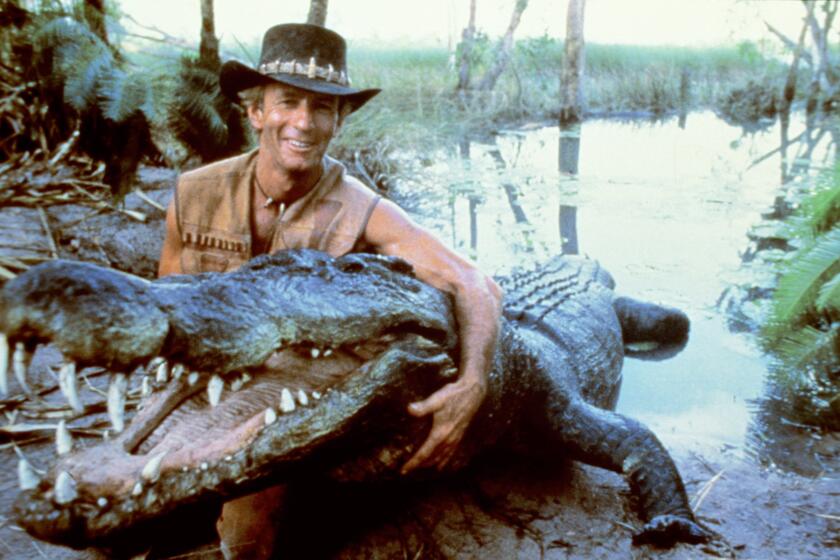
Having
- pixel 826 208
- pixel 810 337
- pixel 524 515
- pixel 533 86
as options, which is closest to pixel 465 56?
pixel 533 86

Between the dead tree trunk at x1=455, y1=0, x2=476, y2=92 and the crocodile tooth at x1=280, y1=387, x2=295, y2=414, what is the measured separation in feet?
53.6

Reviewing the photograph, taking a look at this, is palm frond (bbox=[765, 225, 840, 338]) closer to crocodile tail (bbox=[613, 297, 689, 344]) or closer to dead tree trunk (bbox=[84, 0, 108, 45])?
crocodile tail (bbox=[613, 297, 689, 344])

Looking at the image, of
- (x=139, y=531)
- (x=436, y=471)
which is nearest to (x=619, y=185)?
(x=436, y=471)

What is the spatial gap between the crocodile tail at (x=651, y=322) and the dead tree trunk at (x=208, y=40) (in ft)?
13.1

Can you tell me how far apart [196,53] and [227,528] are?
16.1 ft

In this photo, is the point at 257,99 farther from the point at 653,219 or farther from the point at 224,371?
the point at 653,219

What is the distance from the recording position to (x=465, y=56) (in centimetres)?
1686

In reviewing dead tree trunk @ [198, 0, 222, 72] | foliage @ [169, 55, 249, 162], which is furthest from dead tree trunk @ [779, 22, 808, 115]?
foliage @ [169, 55, 249, 162]

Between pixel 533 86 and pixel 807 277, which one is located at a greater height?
pixel 533 86

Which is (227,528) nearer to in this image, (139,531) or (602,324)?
(139,531)

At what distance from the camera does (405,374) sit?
203cm

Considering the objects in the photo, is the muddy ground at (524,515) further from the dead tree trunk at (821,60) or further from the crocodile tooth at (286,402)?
the dead tree trunk at (821,60)

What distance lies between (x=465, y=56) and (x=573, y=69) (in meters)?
2.82

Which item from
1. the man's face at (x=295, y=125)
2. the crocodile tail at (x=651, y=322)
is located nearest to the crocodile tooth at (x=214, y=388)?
the man's face at (x=295, y=125)
